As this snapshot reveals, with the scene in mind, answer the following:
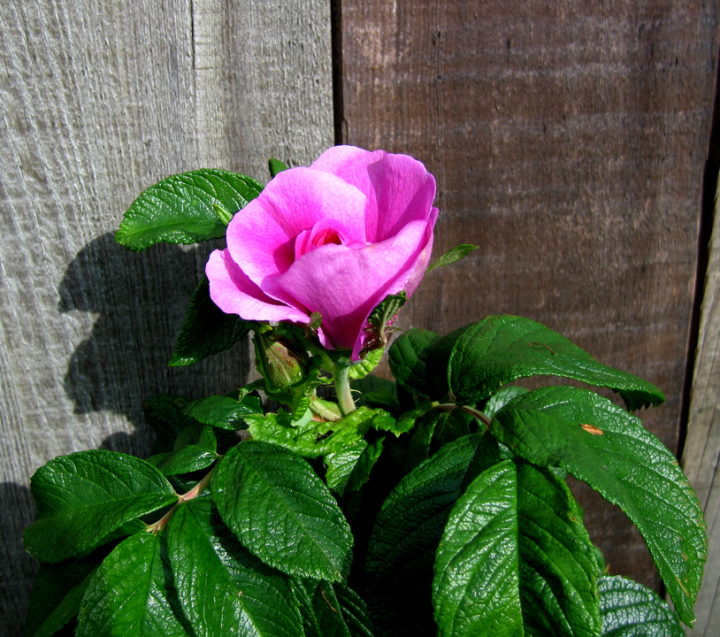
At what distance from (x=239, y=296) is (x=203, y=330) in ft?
0.61

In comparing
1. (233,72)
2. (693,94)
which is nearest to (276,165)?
(233,72)

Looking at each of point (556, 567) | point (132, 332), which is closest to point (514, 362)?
point (556, 567)

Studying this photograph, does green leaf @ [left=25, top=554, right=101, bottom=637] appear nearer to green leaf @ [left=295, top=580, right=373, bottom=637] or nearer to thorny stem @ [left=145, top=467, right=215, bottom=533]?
thorny stem @ [left=145, top=467, right=215, bottom=533]

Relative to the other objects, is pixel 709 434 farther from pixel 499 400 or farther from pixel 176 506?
pixel 176 506

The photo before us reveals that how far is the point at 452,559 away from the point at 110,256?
67 centimetres

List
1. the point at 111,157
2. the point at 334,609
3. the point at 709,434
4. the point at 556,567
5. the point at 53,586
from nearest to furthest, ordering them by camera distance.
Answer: the point at 556,567 → the point at 334,609 → the point at 53,586 → the point at 111,157 → the point at 709,434

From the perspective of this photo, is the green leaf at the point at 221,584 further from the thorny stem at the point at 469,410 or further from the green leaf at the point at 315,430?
the thorny stem at the point at 469,410

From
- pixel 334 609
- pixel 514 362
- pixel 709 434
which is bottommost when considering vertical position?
pixel 709 434

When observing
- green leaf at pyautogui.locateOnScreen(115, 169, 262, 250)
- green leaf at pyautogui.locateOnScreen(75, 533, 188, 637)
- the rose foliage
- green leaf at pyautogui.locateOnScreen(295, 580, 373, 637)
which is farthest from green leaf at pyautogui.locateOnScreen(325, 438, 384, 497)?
green leaf at pyautogui.locateOnScreen(115, 169, 262, 250)

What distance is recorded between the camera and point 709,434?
1.18 metres

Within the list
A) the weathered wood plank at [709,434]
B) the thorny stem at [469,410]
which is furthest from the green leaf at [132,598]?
the weathered wood plank at [709,434]

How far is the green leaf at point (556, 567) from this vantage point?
51 centimetres

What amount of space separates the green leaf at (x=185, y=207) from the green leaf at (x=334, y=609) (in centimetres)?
42

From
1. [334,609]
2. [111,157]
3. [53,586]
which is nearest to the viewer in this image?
[334,609]
